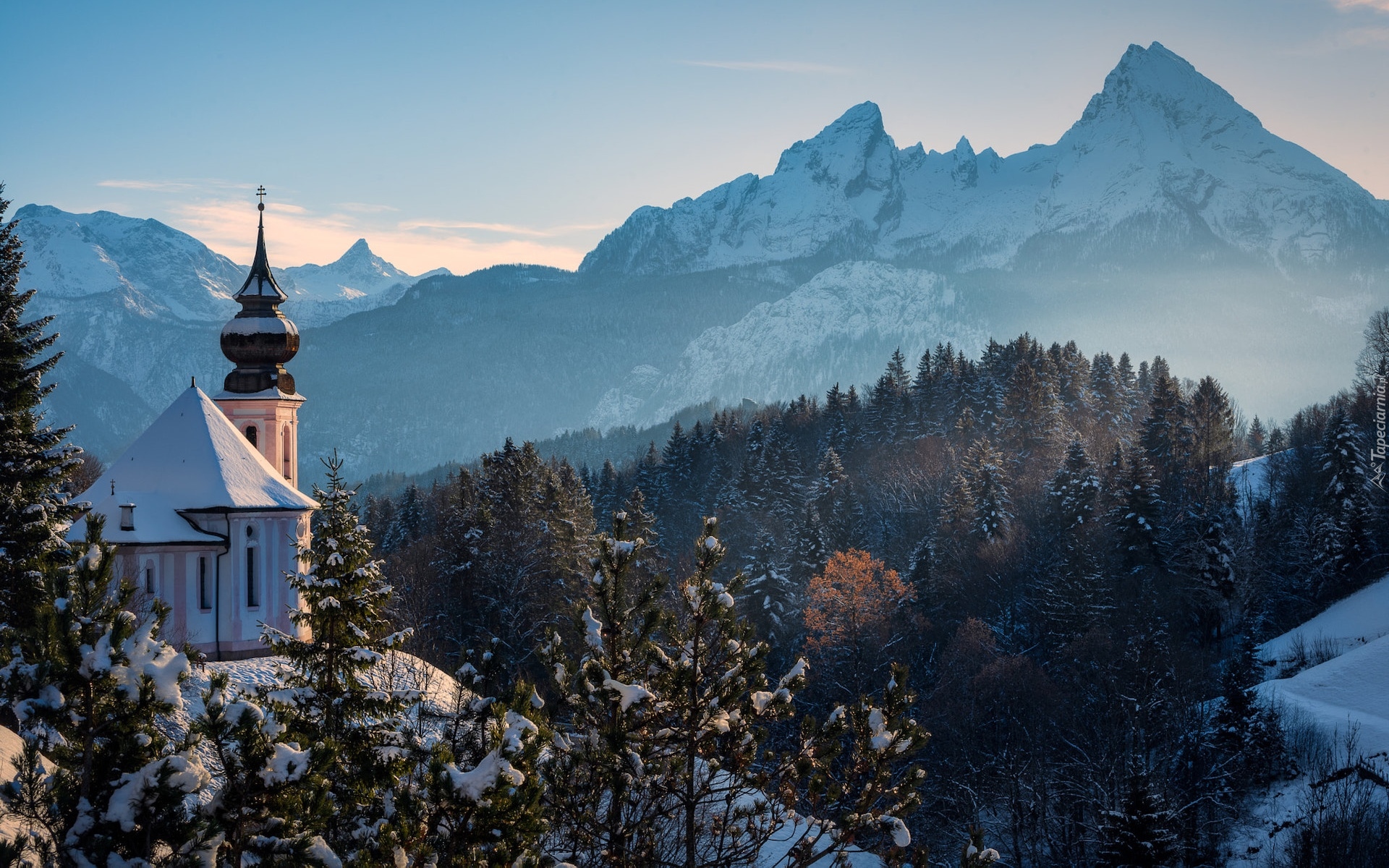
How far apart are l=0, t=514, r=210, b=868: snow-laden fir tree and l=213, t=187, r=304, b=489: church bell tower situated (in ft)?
119

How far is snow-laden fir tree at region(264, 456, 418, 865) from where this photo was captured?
36.8 ft

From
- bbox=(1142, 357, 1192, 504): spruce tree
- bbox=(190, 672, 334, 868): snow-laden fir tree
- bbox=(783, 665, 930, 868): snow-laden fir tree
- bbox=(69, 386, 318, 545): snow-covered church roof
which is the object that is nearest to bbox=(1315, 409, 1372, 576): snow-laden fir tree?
bbox=(1142, 357, 1192, 504): spruce tree

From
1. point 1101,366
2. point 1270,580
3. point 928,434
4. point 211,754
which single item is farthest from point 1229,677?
point 1101,366

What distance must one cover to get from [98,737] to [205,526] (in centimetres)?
2827

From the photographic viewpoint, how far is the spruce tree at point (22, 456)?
22422 mm

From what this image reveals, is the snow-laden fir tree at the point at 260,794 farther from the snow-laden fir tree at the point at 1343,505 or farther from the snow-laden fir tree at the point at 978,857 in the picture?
the snow-laden fir tree at the point at 1343,505

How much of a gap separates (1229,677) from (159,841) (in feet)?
127

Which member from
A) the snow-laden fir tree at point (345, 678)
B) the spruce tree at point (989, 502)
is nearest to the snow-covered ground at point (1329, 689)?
the spruce tree at point (989, 502)

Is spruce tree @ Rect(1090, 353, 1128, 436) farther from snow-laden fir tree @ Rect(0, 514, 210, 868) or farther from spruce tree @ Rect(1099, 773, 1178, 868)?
snow-laden fir tree @ Rect(0, 514, 210, 868)

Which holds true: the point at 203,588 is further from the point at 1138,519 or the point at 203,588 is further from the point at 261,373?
the point at 1138,519

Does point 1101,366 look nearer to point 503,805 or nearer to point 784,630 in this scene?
point 784,630

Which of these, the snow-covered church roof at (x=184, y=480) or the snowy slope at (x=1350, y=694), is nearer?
the snow-covered church roof at (x=184, y=480)

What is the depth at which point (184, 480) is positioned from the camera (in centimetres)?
3634

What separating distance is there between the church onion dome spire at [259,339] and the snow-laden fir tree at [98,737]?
3679cm
